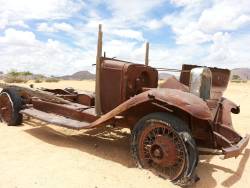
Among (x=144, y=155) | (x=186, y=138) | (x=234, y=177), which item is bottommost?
(x=234, y=177)

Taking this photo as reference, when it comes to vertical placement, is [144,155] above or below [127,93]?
below

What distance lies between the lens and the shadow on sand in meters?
5.19

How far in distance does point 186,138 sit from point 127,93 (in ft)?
6.13

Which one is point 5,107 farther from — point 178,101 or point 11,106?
point 178,101

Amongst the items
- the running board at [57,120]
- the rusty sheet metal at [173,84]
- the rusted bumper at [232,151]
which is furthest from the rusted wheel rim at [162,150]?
the rusty sheet metal at [173,84]

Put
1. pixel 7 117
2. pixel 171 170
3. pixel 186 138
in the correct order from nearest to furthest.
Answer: pixel 186 138, pixel 171 170, pixel 7 117

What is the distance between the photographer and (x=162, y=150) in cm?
474

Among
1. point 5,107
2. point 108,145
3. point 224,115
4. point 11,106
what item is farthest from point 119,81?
point 5,107

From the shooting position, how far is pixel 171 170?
482cm

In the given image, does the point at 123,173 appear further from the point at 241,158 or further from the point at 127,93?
the point at 241,158

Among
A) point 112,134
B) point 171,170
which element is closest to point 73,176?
point 171,170

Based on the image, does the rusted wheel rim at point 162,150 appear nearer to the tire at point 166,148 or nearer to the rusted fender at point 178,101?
the tire at point 166,148

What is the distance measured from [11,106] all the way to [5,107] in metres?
0.40

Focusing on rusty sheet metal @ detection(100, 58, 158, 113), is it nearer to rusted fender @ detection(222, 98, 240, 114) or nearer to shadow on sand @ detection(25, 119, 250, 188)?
shadow on sand @ detection(25, 119, 250, 188)
